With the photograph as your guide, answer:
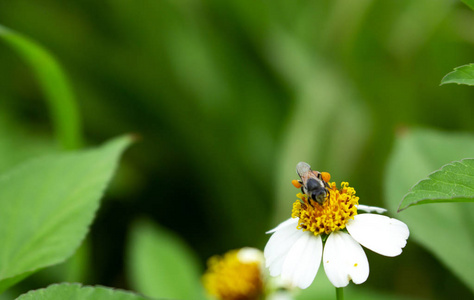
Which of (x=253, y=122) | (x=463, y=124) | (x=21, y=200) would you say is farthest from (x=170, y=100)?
(x=21, y=200)

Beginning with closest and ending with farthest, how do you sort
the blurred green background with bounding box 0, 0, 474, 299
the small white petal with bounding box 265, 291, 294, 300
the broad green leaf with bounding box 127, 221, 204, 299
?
1. the small white petal with bounding box 265, 291, 294, 300
2. the broad green leaf with bounding box 127, 221, 204, 299
3. the blurred green background with bounding box 0, 0, 474, 299

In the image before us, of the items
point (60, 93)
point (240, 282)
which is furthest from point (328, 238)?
point (60, 93)

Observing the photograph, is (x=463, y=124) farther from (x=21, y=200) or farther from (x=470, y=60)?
(x=21, y=200)

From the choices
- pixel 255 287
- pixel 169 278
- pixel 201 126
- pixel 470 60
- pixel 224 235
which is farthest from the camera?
pixel 201 126

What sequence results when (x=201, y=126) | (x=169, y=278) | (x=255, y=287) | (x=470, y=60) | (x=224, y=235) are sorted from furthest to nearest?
(x=201, y=126) < (x=224, y=235) < (x=470, y=60) < (x=169, y=278) < (x=255, y=287)

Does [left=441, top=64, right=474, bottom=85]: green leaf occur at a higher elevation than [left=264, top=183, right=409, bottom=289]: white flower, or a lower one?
higher

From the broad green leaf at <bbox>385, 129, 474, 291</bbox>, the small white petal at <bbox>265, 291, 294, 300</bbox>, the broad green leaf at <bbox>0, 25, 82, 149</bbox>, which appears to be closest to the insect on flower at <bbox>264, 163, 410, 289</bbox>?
the broad green leaf at <bbox>385, 129, 474, 291</bbox>

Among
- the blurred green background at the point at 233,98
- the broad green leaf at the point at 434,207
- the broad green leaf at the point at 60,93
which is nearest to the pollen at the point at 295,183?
the broad green leaf at the point at 434,207

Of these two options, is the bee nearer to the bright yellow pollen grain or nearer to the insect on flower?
the insect on flower

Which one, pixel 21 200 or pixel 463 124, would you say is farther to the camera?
pixel 463 124
